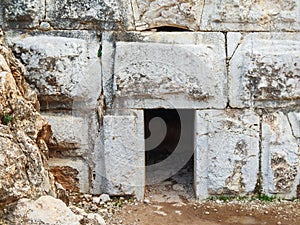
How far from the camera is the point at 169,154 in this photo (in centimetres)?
561

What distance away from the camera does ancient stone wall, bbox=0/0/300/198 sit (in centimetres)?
425

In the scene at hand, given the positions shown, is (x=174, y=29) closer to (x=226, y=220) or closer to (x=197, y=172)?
(x=197, y=172)

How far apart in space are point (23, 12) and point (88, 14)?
0.57 metres

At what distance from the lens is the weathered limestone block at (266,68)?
4.28 m

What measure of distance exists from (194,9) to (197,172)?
4.88ft

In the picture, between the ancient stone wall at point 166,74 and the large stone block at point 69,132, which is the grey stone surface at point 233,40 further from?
the large stone block at point 69,132

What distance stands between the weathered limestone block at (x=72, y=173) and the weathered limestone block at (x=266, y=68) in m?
1.53

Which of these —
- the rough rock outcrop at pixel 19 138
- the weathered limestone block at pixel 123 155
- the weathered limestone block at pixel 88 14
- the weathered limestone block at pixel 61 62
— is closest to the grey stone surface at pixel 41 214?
the rough rock outcrop at pixel 19 138

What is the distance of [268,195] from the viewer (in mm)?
4488

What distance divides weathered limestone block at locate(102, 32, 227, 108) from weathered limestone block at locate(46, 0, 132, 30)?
0.43 ft

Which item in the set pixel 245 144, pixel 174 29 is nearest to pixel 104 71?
pixel 174 29

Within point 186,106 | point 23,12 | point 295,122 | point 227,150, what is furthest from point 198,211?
point 23,12

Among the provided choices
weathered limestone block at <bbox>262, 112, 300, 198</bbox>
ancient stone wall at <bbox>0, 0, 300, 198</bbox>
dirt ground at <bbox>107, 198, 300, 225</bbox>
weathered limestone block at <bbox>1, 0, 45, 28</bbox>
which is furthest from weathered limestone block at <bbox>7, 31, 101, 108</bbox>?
weathered limestone block at <bbox>262, 112, 300, 198</bbox>

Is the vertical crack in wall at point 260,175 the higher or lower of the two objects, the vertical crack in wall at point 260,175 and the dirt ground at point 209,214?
the higher
